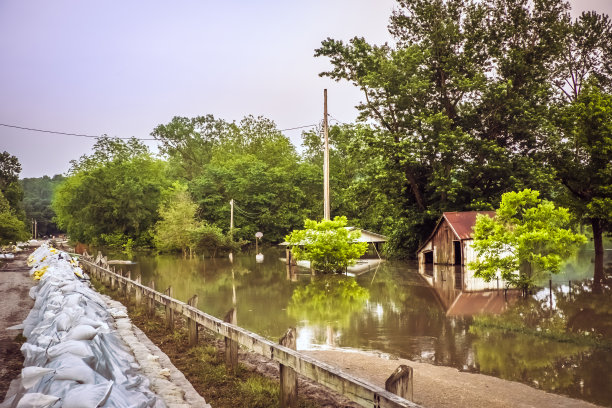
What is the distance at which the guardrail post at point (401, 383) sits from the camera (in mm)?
4223

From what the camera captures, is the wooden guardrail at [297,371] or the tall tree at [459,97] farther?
the tall tree at [459,97]

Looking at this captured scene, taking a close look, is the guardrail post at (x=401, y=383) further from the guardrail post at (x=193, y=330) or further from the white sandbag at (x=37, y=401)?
the guardrail post at (x=193, y=330)

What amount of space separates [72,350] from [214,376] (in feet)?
7.71

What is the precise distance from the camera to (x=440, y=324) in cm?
1302

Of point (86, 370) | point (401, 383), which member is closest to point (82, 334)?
point (86, 370)

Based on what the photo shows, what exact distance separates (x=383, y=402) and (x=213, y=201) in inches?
2047

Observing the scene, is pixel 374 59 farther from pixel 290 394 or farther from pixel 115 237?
pixel 115 237

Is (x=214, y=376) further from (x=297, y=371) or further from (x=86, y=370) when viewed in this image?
(x=86, y=370)

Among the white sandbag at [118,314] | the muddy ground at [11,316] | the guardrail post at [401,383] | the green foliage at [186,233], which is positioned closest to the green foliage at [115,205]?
the green foliage at [186,233]

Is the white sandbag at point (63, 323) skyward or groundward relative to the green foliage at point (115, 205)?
groundward

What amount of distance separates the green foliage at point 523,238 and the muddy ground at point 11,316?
14.8 metres

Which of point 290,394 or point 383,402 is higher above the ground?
point 383,402

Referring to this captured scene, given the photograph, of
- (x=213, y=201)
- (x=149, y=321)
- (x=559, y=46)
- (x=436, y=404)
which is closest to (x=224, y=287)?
(x=149, y=321)

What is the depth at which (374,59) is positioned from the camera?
104 ft
